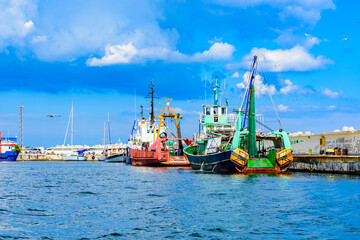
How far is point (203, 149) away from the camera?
54469 millimetres

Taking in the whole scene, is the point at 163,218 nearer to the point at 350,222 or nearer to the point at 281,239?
the point at 281,239

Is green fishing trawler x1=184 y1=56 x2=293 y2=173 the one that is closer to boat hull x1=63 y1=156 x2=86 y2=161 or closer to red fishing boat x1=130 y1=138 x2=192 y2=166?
red fishing boat x1=130 y1=138 x2=192 y2=166

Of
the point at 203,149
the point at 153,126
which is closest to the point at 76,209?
the point at 203,149

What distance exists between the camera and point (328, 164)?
137 ft

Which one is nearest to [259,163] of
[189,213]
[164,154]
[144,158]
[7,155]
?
[189,213]

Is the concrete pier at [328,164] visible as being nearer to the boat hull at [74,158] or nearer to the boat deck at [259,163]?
the boat deck at [259,163]

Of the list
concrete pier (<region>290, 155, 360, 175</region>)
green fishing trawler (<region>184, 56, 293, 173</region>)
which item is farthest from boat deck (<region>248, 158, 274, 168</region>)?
concrete pier (<region>290, 155, 360, 175</region>)

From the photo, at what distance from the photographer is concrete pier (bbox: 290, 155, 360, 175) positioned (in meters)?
38.4

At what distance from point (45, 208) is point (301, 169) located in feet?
105

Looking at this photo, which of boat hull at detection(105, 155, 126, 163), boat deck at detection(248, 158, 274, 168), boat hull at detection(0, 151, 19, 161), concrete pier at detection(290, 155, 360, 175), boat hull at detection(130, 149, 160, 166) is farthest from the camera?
boat hull at detection(0, 151, 19, 161)

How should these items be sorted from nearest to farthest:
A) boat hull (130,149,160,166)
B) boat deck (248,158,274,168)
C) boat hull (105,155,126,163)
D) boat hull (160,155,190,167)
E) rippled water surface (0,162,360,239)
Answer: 1. rippled water surface (0,162,360,239)
2. boat deck (248,158,274,168)
3. boat hull (160,155,190,167)
4. boat hull (130,149,160,166)
5. boat hull (105,155,126,163)

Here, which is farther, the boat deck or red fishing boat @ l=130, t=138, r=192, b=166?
red fishing boat @ l=130, t=138, r=192, b=166

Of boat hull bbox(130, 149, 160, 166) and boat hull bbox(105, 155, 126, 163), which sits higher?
boat hull bbox(130, 149, 160, 166)

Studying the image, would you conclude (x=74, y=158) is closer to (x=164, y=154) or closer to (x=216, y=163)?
(x=164, y=154)
